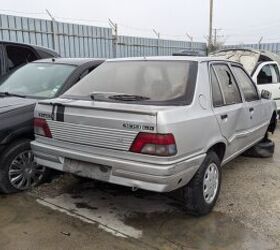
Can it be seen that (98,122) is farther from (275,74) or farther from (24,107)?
(275,74)

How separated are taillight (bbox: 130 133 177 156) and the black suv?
3.79 meters

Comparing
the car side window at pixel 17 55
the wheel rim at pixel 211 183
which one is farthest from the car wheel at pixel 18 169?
the car side window at pixel 17 55

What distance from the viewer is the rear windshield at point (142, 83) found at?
3.54m

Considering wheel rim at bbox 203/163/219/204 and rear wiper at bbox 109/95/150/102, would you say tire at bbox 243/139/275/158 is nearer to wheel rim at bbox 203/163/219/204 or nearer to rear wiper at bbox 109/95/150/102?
wheel rim at bbox 203/163/219/204

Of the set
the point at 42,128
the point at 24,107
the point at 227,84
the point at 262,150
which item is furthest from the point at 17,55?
the point at 262,150

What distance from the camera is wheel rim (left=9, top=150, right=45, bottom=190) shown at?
4.23m

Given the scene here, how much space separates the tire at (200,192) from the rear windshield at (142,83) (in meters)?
0.71

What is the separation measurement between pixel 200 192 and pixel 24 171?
2.10 metres

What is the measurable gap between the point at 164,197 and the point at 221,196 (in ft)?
2.26

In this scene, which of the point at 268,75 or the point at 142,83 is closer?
the point at 142,83

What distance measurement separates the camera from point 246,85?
5023 mm

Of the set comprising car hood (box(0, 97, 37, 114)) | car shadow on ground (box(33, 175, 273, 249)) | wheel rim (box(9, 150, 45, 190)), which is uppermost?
car hood (box(0, 97, 37, 114))

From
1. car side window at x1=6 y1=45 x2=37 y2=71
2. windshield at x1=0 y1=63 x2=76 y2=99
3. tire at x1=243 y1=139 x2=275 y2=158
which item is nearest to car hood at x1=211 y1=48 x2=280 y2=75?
tire at x1=243 y1=139 x2=275 y2=158

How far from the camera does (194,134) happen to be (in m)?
3.41
